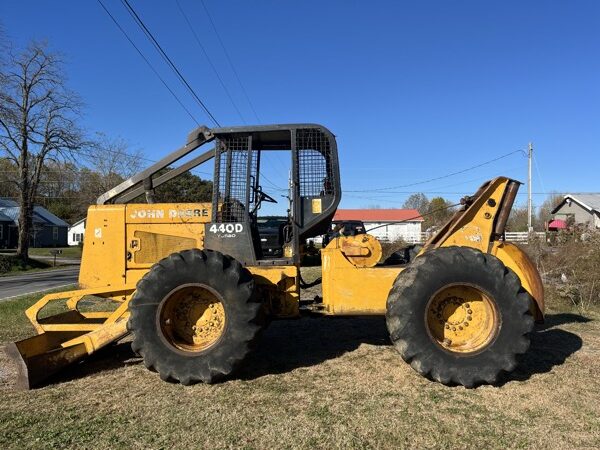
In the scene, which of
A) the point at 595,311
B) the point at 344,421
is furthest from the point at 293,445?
the point at 595,311

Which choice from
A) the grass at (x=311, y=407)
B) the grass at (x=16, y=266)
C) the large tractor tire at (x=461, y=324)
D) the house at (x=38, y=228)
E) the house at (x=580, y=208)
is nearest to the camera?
the grass at (x=311, y=407)

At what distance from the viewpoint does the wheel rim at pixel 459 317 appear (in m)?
5.29

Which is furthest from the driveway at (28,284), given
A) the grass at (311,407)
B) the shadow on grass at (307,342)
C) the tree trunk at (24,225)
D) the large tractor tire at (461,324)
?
the large tractor tire at (461,324)

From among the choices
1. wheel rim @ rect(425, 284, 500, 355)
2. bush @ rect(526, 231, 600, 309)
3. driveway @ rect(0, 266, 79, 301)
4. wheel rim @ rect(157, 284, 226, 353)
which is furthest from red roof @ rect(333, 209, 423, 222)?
wheel rim @ rect(157, 284, 226, 353)

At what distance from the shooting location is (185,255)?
17.4 feet

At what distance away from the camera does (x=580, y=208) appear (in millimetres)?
41344

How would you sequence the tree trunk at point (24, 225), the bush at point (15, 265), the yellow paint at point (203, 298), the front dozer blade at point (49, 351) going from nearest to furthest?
the front dozer blade at point (49, 351) < the yellow paint at point (203, 298) < the bush at point (15, 265) < the tree trunk at point (24, 225)

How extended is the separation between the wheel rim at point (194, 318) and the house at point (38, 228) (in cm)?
4891

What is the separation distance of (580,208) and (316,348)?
1637 inches

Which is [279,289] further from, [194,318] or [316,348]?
[316,348]

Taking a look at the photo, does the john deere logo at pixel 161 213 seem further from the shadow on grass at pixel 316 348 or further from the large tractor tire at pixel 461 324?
the large tractor tire at pixel 461 324

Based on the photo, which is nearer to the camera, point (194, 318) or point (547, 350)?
point (194, 318)

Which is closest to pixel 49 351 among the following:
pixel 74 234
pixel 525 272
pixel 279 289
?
pixel 279 289

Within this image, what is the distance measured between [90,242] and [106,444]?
292cm
